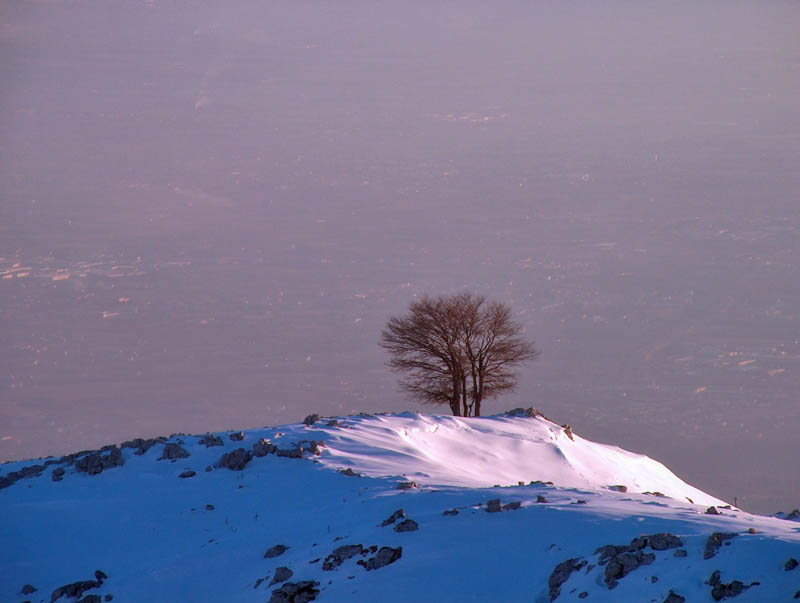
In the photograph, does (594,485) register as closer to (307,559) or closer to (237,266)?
(307,559)

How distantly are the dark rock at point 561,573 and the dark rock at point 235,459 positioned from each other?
10395mm

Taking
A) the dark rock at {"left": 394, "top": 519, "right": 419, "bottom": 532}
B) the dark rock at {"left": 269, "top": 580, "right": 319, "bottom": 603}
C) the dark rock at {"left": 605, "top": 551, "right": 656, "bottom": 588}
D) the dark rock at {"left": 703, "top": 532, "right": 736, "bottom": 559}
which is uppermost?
the dark rock at {"left": 703, "top": 532, "right": 736, "bottom": 559}

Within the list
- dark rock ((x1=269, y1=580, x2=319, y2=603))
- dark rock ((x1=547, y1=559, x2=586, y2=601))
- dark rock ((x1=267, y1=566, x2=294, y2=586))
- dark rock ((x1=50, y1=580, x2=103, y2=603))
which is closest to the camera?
dark rock ((x1=547, y1=559, x2=586, y2=601))

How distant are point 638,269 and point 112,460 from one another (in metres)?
95.9

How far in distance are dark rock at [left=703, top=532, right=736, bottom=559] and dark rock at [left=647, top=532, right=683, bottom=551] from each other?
0.51m

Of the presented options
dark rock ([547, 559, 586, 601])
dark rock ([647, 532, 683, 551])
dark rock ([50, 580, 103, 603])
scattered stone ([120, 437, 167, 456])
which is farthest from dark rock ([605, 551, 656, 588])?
scattered stone ([120, 437, 167, 456])

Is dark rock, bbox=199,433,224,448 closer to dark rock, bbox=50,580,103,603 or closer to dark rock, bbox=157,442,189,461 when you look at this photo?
dark rock, bbox=157,442,189,461

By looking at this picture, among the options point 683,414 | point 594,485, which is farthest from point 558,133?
point 594,485

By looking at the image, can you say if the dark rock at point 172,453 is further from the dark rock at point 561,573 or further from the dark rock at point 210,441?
the dark rock at point 561,573

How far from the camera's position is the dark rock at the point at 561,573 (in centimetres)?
1800

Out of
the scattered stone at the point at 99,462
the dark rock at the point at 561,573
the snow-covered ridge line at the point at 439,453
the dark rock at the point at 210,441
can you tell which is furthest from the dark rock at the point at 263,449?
the dark rock at the point at 561,573

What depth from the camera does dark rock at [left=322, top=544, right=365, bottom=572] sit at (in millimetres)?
20328

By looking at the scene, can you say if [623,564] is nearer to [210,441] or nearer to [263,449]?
[263,449]

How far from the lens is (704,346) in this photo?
9525cm
